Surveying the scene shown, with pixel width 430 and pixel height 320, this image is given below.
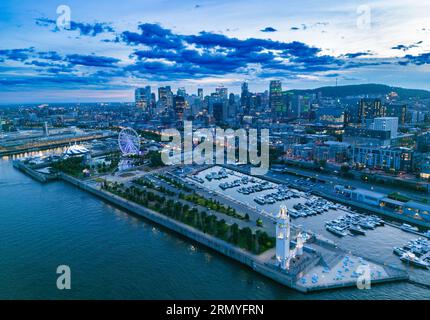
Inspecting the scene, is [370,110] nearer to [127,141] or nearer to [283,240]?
[127,141]

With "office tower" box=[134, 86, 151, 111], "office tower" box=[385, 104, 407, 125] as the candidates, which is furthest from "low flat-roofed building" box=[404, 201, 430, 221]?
"office tower" box=[134, 86, 151, 111]

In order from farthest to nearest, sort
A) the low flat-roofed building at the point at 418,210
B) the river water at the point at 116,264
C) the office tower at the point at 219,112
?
the office tower at the point at 219,112, the low flat-roofed building at the point at 418,210, the river water at the point at 116,264

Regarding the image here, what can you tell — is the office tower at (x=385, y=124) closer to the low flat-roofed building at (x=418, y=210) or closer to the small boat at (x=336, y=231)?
the low flat-roofed building at (x=418, y=210)

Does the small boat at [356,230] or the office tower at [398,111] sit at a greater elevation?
the office tower at [398,111]

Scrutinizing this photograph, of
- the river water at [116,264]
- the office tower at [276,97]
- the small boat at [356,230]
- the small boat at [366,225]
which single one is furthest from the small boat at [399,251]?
the office tower at [276,97]

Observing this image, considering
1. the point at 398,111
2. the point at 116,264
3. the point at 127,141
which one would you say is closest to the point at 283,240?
the point at 116,264

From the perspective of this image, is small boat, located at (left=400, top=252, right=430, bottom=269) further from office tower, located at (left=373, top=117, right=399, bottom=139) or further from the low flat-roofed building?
office tower, located at (left=373, top=117, right=399, bottom=139)

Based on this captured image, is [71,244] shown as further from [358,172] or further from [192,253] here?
[358,172]
